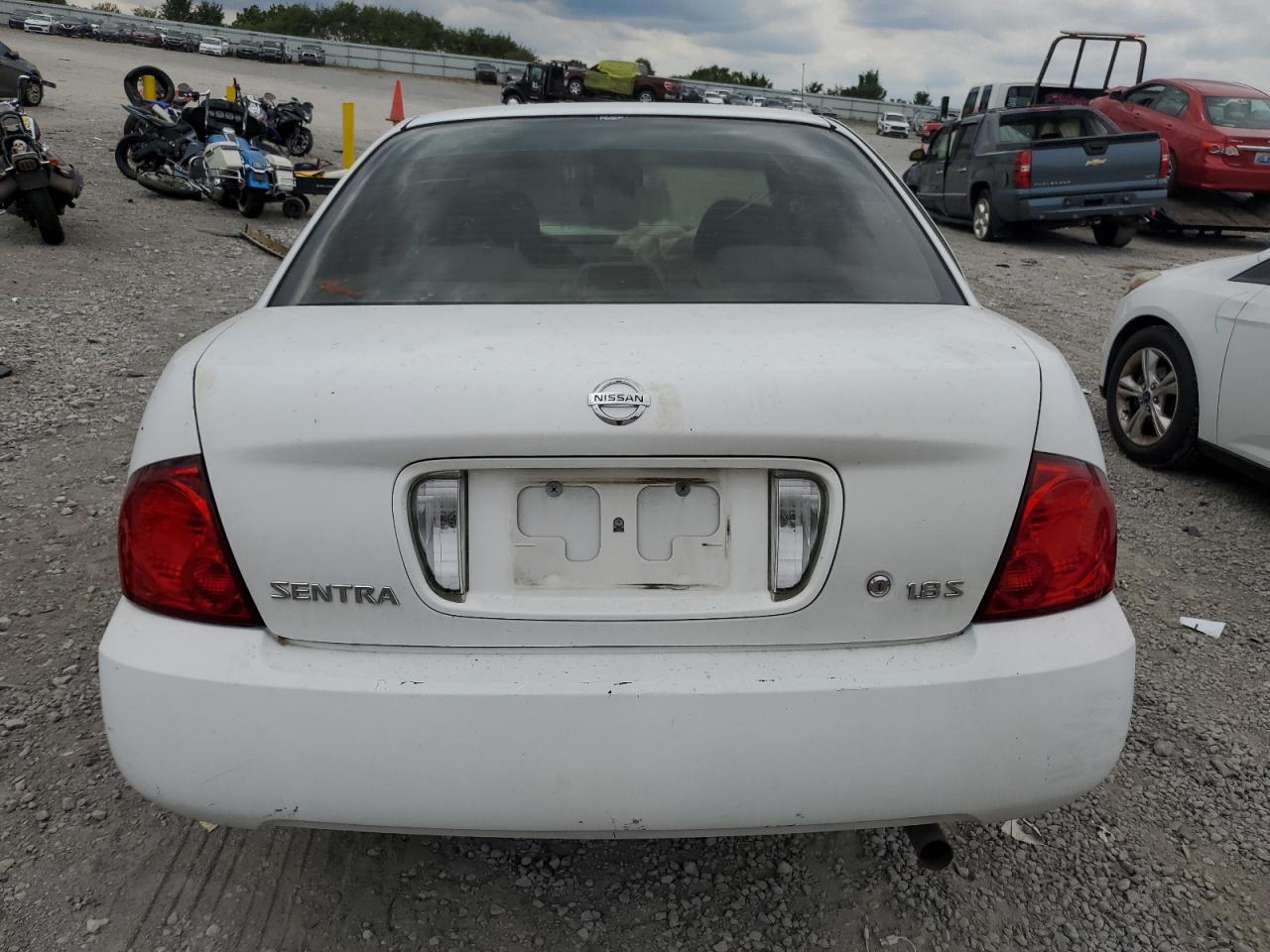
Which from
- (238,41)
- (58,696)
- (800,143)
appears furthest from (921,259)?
(238,41)

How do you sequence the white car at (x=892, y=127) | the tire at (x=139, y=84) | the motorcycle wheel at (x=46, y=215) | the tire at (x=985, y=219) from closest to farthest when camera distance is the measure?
1. the motorcycle wheel at (x=46, y=215)
2. the tire at (x=985, y=219)
3. the tire at (x=139, y=84)
4. the white car at (x=892, y=127)

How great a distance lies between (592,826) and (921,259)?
1.49m

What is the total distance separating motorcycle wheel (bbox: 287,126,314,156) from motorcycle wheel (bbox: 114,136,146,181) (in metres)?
3.47

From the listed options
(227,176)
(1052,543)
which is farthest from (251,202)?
(1052,543)

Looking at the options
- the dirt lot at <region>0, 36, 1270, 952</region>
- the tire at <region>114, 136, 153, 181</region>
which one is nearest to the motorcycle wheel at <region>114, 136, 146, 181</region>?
the tire at <region>114, 136, 153, 181</region>

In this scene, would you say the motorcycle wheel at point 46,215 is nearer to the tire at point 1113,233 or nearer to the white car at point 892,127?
the tire at point 1113,233

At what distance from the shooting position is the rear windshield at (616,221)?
235 cm

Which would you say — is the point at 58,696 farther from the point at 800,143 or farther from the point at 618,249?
the point at 800,143

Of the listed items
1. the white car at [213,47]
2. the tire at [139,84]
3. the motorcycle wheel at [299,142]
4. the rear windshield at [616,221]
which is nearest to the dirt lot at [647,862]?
the rear windshield at [616,221]

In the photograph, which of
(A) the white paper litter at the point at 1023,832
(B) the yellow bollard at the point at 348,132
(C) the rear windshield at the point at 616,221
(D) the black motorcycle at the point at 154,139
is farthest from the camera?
(B) the yellow bollard at the point at 348,132

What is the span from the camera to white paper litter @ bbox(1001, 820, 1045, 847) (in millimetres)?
2497

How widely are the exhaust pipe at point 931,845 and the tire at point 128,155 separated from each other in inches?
516

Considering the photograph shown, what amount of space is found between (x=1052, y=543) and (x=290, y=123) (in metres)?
16.1

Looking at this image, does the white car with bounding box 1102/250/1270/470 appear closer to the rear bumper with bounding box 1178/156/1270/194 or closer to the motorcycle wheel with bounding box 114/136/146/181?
the rear bumper with bounding box 1178/156/1270/194
